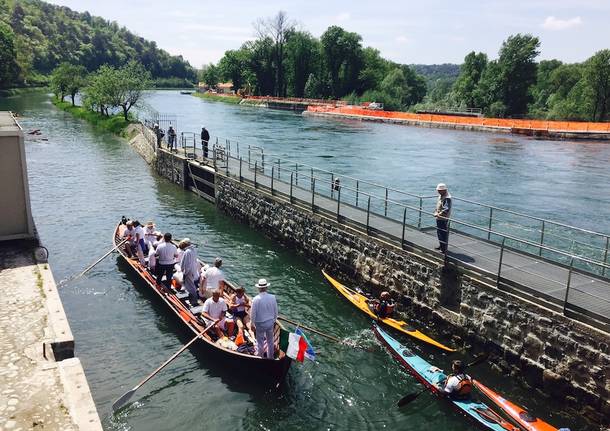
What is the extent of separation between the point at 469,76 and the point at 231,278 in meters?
95.5

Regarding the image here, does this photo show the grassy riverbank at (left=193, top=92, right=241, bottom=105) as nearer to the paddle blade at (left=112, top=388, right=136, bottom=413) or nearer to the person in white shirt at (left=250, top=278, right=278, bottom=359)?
the person in white shirt at (left=250, top=278, right=278, bottom=359)

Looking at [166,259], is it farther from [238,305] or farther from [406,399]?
[406,399]

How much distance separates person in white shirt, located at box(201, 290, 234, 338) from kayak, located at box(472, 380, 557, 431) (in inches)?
247

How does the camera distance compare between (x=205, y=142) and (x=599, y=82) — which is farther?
(x=599, y=82)

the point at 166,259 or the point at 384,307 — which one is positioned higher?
the point at 166,259

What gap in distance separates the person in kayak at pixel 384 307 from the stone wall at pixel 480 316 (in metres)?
0.77

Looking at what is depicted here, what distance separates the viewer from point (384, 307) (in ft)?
49.6

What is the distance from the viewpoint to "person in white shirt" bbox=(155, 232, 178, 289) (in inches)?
611

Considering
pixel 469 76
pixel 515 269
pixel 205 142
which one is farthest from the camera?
pixel 469 76

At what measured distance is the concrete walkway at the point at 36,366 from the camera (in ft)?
25.6

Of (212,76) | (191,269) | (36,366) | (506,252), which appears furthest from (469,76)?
(36,366)

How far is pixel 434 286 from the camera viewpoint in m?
14.9

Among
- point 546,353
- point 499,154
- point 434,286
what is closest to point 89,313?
point 434,286

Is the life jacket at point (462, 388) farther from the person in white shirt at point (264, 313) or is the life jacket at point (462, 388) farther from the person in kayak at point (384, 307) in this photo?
the person in white shirt at point (264, 313)
